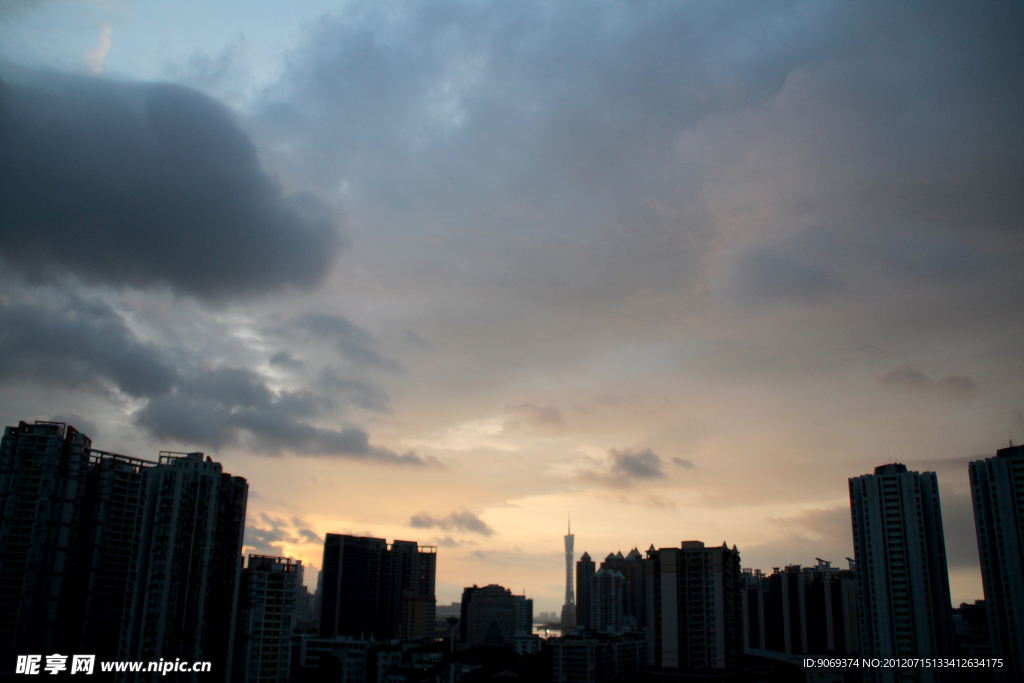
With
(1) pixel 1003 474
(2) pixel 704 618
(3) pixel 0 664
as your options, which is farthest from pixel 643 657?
(3) pixel 0 664

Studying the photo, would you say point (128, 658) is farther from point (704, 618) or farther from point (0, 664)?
point (704, 618)

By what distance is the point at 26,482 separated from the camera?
4683 inches

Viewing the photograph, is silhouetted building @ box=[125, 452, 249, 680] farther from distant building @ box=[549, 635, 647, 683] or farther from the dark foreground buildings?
distant building @ box=[549, 635, 647, 683]

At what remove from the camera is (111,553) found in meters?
129

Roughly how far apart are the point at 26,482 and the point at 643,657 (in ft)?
498

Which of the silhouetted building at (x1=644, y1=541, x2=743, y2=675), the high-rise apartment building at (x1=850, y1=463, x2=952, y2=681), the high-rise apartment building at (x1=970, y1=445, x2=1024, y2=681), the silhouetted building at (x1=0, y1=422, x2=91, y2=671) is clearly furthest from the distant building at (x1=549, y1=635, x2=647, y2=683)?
the silhouetted building at (x1=0, y1=422, x2=91, y2=671)

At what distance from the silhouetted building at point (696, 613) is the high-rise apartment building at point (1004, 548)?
48.3 m

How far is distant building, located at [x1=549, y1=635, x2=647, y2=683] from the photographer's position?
532 ft

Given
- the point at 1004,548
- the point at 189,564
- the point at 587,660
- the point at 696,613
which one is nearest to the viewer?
the point at 189,564

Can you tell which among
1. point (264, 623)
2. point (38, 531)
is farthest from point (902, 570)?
point (38, 531)

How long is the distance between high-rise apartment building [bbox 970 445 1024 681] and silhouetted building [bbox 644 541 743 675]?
48295 mm

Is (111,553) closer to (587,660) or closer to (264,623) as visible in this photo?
(264,623)

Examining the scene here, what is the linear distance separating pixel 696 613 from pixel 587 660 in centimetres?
2728

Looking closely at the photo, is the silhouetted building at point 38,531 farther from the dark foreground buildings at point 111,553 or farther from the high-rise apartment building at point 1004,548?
the high-rise apartment building at point 1004,548
